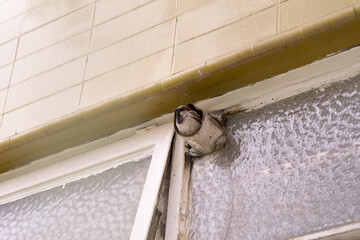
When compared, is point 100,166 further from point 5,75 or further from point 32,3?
point 32,3

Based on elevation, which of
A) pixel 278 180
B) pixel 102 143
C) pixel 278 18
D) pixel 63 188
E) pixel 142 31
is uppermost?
pixel 142 31

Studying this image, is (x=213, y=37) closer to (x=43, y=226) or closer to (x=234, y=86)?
(x=234, y=86)

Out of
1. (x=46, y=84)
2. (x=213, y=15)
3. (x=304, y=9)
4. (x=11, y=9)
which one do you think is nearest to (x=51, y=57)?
(x=46, y=84)

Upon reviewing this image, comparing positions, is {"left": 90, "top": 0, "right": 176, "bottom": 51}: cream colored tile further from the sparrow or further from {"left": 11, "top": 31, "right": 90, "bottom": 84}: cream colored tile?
the sparrow

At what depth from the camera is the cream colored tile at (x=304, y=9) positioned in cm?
152

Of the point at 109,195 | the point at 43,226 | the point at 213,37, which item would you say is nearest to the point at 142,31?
the point at 213,37

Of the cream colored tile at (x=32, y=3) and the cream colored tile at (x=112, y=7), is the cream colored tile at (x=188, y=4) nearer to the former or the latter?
the cream colored tile at (x=112, y=7)

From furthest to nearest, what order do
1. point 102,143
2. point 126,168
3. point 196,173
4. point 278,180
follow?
point 102,143 < point 126,168 < point 196,173 < point 278,180

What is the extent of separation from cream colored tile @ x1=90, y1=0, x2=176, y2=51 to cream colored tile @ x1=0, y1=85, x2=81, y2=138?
7.4 inches

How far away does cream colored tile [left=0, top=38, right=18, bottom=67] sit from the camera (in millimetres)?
2256

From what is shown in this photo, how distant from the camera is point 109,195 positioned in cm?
169

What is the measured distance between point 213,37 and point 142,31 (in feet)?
0.97

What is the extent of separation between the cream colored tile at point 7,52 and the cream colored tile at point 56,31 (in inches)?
1.3

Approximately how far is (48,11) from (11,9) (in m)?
0.23
